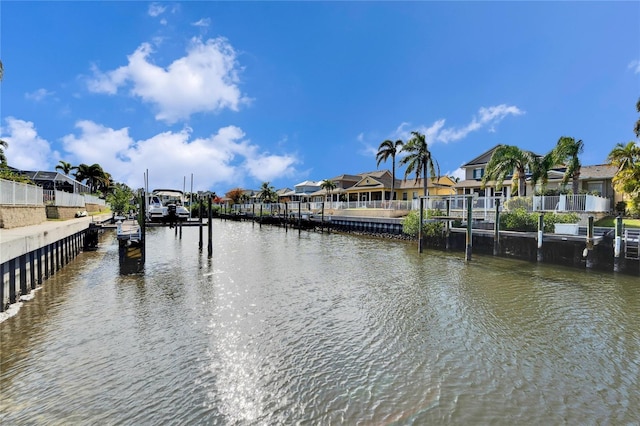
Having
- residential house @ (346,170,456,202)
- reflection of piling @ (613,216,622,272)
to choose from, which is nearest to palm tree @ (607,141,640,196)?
reflection of piling @ (613,216,622,272)

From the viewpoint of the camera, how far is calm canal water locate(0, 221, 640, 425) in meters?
5.71

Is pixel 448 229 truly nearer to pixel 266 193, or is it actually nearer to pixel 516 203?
pixel 516 203

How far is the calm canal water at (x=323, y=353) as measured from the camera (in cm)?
571

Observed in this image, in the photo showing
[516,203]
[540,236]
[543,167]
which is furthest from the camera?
[543,167]

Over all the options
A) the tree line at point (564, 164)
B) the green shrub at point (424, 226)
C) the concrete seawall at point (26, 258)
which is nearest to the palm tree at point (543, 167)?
the tree line at point (564, 164)

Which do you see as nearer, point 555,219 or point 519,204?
point 555,219

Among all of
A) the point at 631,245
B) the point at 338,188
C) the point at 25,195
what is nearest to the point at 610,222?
the point at 631,245

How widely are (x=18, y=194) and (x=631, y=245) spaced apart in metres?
29.1

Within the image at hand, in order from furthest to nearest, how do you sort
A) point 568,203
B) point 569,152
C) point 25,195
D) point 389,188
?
1. point 389,188
2. point 569,152
3. point 568,203
4. point 25,195

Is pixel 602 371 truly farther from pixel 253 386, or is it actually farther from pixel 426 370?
pixel 253 386

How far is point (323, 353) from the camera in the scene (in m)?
7.75

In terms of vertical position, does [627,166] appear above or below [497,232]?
above

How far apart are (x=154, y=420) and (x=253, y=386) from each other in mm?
1727

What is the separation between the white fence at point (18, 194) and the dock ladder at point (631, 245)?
27.2 m
